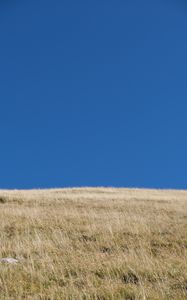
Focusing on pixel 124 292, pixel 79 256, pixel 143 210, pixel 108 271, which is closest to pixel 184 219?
pixel 143 210

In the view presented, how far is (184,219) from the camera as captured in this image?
763 inches

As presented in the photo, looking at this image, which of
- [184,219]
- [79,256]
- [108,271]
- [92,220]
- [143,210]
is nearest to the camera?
[108,271]

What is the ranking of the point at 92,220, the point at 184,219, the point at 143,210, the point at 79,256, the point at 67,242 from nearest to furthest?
the point at 79,256 → the point at 67,242 → the point at 92,220 → the point at 184,219 → the point at 143,210

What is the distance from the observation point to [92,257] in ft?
35.7

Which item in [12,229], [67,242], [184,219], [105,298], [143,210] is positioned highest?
[143,210]

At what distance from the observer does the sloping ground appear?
8016 millimetres

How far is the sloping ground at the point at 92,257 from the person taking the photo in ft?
26.3

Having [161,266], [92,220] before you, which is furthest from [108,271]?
[92,220]

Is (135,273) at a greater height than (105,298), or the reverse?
(135,273)

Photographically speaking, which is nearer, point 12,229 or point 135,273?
point 135,273

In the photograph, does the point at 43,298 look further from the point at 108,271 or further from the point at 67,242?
the point at 67,242

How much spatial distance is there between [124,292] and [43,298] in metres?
1.38

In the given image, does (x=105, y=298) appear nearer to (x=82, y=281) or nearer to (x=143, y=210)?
(x=82, y=281)

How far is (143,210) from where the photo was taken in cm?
2322
